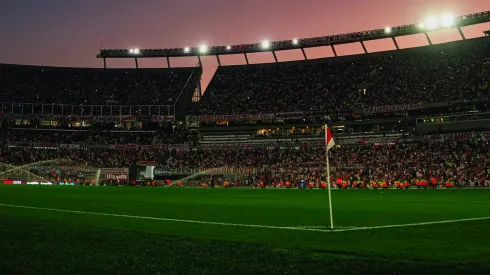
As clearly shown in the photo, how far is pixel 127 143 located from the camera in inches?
3403

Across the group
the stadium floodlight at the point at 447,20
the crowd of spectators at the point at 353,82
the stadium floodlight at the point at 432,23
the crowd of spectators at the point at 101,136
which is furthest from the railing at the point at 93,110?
the stadium floodlight at the point at 447,20

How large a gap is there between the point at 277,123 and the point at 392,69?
22210 mm

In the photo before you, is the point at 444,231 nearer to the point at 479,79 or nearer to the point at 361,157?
the point at 361,157

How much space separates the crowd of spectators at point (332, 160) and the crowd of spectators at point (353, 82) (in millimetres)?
10375

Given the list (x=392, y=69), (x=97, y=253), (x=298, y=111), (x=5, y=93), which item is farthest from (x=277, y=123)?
(x=97, y=253)

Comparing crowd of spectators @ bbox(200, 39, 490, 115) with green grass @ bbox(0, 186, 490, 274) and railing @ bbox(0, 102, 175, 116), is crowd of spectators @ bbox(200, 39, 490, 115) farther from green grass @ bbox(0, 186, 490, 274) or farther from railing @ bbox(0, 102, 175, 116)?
green grass @ bbox(0, 186, 490, 274)

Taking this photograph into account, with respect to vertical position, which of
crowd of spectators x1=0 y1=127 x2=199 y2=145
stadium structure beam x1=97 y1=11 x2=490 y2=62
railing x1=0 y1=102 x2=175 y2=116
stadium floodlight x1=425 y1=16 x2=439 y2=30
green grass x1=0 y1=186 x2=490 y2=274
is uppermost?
stadium structure beam x1=97 y1=11 x2=490 y2=62

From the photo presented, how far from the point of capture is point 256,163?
71.4 metres

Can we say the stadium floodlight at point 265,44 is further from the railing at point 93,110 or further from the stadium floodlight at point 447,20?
the stadium floodlight at point 447,20

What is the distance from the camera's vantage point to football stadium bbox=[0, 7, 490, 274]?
997cm

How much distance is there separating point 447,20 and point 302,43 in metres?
24.8

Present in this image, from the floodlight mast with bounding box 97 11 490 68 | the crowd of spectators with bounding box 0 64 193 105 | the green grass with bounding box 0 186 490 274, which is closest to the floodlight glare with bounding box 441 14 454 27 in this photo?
the floodlight mast with bounding box 97 11 490 68

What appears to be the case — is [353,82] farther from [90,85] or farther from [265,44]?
[90,85]

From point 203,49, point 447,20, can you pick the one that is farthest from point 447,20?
point 203,49
